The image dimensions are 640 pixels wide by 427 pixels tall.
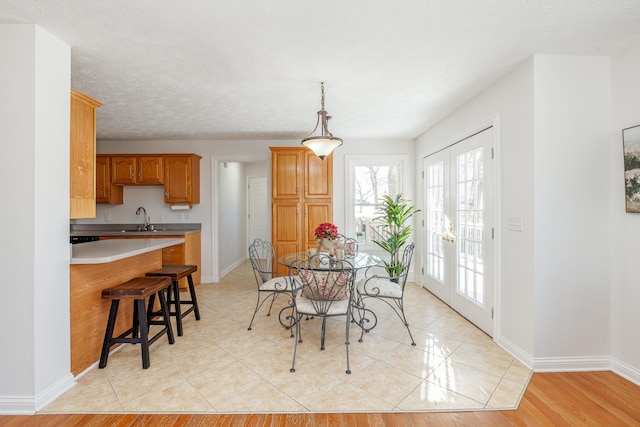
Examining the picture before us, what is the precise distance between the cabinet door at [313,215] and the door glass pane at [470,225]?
1901 mm

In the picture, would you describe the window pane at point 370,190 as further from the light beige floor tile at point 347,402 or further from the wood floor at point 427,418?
the wood floor at point 427,418

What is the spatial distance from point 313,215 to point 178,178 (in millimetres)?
2251

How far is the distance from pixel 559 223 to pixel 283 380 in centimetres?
240

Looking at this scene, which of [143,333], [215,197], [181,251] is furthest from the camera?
[215,197]

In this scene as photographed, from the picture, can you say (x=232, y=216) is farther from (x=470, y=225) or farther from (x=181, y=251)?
(x=470, y=225)

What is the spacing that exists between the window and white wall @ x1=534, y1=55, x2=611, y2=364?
2.72 meters

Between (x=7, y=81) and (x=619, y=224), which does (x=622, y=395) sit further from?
(x=7, y=81)

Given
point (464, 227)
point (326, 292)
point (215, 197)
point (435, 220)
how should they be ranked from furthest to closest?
point (215, 197), point (435, 220), point (464, 227), point (326, 292)

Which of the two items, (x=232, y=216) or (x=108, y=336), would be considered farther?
(x=232, y=216)

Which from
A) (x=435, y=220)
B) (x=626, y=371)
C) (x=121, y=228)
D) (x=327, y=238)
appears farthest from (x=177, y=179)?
(x=626, y=371)

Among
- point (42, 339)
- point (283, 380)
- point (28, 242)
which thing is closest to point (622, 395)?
point (283, 380)

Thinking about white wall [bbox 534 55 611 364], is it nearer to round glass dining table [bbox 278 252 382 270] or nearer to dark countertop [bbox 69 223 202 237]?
round glass dining table [bbox 278 252 382 270]

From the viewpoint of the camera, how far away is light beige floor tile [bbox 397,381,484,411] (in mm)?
1823

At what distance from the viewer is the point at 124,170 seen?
15.1 feet
